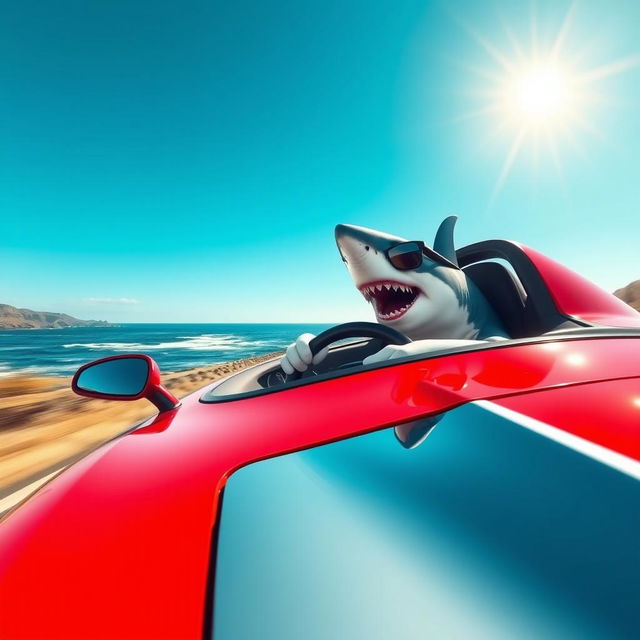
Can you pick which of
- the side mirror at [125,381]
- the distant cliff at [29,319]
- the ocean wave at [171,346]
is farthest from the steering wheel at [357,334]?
the distant cliff at [29,319]

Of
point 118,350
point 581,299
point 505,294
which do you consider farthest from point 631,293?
point 118,350

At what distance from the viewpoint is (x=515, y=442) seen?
0.59 metres

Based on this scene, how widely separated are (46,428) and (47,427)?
5 centimetres

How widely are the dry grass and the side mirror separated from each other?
0.50 metres

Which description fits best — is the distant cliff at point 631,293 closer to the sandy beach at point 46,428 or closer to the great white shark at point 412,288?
the great white shark at point 412,288

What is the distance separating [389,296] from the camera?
96.3 inches

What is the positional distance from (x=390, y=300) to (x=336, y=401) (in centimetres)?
173

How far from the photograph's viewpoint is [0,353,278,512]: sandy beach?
2.64m

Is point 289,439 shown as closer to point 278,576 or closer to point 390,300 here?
point 278,576

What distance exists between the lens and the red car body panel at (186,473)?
462 mm

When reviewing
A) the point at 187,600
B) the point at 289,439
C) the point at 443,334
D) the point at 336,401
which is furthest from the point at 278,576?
the point at 443,334

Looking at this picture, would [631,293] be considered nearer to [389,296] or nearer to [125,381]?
[389,296]

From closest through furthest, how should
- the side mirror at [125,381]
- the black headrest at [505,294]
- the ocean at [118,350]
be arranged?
the side mirror at [125,381], the black headrest at [505,294], the ocean at [118,350]

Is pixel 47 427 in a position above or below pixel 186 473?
below
